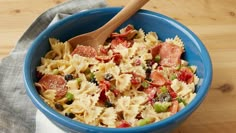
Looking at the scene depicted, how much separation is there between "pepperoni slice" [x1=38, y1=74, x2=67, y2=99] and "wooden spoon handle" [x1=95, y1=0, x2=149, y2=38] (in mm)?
152

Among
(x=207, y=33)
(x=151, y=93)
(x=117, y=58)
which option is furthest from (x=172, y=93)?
(x=207, y=33)

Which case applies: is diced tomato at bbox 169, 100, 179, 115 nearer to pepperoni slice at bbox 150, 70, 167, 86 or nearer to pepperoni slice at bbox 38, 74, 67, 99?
pepperoni slice at bbox 150, 70, 167, 86

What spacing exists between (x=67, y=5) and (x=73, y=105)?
1.44 ft

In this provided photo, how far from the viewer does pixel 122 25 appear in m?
1.03

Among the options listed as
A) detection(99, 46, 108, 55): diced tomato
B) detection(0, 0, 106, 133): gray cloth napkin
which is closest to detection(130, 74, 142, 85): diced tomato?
detection(99, 46, 108, 55): diced tomato

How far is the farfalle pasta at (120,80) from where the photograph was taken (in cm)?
83

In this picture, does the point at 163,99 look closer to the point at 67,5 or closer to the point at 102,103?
the point at 102,103

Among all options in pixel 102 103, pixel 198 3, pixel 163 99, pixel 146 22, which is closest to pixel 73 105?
pixel 102 103

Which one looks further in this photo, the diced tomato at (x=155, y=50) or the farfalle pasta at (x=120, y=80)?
the diced tomato at (x=155, y=50)

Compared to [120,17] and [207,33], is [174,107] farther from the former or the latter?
[207,33]

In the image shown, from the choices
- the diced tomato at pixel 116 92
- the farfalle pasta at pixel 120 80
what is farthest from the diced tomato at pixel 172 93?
the diced tomato at pixel 116 92

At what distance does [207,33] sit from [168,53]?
0.74ft

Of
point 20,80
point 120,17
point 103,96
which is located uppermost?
point 120,17

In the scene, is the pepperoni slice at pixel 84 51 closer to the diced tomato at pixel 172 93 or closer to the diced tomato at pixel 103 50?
the diced tomato at pixel 103 50
